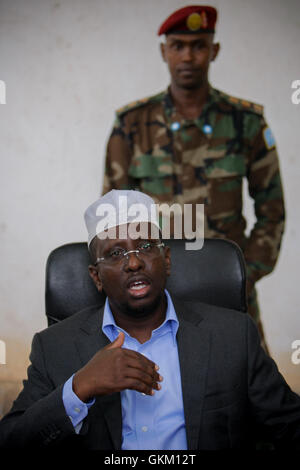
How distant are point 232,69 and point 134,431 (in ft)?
6.67

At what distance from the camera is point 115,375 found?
1175 mm

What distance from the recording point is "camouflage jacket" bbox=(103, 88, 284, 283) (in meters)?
2.46

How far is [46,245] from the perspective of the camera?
2.89 meters

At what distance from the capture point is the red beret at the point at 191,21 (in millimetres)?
2453

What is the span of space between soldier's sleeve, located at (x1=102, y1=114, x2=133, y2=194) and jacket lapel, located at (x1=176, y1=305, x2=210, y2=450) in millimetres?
1174

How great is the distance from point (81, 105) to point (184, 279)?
156cm

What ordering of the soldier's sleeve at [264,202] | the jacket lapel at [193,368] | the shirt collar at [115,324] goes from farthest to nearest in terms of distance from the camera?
1. the soldier's sleeve at [264,202]
2. the shirt collar at [115,324]
3. the jacket lapel at [193,368]

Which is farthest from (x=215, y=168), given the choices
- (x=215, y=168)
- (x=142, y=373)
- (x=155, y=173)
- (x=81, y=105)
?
(x=142, y=373)

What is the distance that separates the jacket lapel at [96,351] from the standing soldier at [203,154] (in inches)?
43.4

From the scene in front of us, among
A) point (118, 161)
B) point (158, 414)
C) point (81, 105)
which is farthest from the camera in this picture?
point (81, 105)

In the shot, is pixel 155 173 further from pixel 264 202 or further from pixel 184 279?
pixel 184 279

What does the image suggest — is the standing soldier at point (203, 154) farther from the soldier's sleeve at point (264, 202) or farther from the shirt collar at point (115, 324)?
the shirt collar at point (115, 324)

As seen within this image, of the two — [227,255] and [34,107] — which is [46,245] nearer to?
[34,107]

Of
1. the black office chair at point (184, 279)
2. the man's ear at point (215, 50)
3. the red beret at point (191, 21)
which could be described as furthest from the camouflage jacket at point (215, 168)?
the black office chair at point (184, 279)
